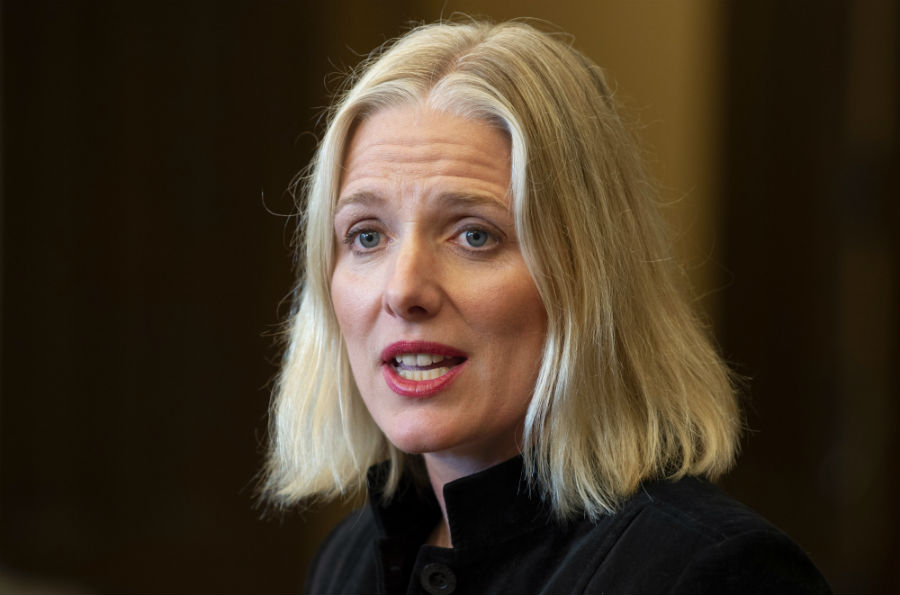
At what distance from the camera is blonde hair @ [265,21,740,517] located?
1.65 meters

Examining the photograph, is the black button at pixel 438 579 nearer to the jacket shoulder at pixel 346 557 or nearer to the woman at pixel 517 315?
the woman at pixel 517 315

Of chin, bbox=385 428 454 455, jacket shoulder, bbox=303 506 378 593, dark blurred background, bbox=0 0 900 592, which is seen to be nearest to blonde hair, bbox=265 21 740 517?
chin, bbox=385 428 454 455

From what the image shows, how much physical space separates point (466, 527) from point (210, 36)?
115 inches

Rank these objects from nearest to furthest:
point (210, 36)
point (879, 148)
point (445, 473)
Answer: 1. point (445, 473)
2. point (879, 148)
3. point (210, 36)

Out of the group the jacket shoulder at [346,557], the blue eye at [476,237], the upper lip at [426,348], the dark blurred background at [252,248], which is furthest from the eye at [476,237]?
the dark blurred background at [252,248]

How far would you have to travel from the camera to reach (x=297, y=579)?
13.7 feet

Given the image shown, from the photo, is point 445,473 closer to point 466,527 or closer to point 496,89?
point 466,527

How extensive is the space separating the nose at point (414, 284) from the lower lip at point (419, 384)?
0.09 meters

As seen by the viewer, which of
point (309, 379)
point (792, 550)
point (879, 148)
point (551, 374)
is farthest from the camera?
point (879, 148)

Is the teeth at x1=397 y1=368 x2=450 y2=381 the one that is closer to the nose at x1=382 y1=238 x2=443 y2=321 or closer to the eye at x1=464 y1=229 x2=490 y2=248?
the nose at x1=382 y1=238 x2=443 y2=321

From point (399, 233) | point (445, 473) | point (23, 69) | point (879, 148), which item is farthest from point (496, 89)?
point (23, 69)

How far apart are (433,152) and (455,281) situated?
7.5 inches

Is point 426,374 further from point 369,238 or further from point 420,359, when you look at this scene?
point 369,238

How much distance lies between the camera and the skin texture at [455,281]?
5.42 feet
